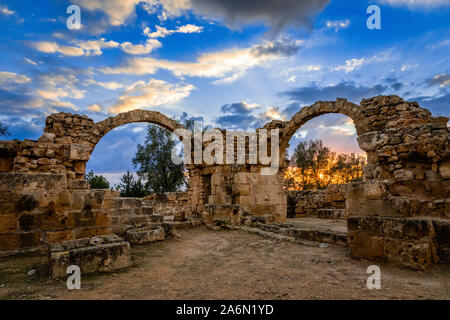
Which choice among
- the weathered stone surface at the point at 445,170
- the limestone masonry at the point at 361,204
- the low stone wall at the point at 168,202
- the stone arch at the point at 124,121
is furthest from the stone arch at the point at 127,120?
the weathered stone surface at the point at 445,170

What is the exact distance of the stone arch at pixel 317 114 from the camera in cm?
1002

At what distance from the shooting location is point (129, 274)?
302 centimetres

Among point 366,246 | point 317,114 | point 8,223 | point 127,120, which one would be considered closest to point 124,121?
point 127,120

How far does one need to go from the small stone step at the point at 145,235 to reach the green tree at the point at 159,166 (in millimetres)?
17256

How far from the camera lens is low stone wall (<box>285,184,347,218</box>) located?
39.8 ft

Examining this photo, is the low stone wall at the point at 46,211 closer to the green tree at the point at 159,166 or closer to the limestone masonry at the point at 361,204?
the limestone masonry at the point at 361,204

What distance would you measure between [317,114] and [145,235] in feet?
31.0

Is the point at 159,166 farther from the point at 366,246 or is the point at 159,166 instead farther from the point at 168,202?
the point at 366,246

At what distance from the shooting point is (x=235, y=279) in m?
2.86

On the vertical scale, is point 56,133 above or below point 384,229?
above

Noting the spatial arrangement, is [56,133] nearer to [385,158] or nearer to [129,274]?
[129,274]

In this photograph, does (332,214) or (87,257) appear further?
(332,214)
